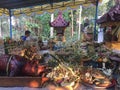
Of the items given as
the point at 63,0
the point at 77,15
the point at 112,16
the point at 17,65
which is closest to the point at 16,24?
the point at 77,15

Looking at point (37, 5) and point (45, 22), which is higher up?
point (37, 5)

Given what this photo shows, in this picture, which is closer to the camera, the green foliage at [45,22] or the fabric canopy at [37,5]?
the fabric canopy at [37,5]

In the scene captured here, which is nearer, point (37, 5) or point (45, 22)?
point (37, 5)

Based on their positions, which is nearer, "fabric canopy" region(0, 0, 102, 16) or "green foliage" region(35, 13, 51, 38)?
"fabric canopy" region(0, 0, 102, 16)

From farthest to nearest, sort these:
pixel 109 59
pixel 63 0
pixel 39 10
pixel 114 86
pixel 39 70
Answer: pixel 39 10 < pixel 63 0 < pixel 109 59 < pixel 39 70 < pixel 114 86

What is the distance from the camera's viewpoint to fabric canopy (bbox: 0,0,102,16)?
6.82 metres

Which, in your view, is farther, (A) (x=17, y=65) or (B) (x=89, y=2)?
(B) (x=89, y=2)

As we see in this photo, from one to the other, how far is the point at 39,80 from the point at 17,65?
0.28 m

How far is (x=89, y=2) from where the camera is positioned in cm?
699

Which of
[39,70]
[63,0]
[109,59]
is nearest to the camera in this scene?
[39,70]

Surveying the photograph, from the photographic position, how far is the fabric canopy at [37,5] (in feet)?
22.4

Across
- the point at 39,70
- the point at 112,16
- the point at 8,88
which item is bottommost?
the point at 8,88

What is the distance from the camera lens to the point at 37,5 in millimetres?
7547

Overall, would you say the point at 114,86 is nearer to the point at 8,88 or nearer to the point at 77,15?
the point at 8,88
